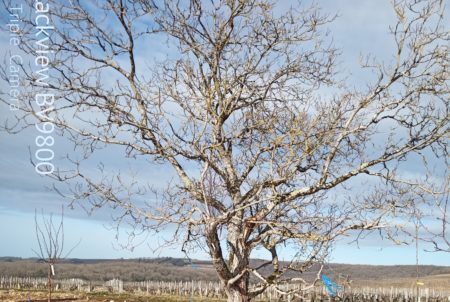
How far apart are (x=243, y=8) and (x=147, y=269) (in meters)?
86.8

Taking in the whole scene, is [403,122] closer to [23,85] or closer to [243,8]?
[243,8]

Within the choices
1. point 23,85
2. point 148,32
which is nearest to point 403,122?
point 148,32

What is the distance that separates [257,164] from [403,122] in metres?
2.65

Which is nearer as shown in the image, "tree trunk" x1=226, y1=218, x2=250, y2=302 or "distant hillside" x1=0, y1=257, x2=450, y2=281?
"tree trunk" x1=226, y1=218, x2=250, y2=302

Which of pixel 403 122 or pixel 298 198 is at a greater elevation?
pixel 403 122

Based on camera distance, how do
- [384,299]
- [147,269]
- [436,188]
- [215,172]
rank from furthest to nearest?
[147,269], [384,299], [215,172], [436,188]

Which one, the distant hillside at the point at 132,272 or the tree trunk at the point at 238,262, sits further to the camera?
the distant hillside at the point at 132,272

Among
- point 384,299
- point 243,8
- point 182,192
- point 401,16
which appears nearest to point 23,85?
point 182,192

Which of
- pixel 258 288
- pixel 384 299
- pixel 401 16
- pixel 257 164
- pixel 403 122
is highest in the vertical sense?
pixel 401 16

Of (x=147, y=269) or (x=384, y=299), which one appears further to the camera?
(x=147, y=269)

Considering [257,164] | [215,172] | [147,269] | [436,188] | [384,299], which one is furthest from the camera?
[147,269]

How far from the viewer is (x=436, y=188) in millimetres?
8664

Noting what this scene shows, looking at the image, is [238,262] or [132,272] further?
[132,272]

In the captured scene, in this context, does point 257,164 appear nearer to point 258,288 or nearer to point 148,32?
point 258,288
